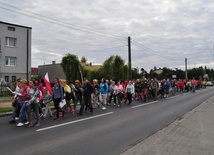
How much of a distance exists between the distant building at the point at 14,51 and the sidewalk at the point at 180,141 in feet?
111

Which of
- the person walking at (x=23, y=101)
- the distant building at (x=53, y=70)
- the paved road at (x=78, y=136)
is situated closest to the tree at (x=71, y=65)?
the distant building at (x=53, y=70)

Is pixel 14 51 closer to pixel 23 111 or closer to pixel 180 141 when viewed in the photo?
pixel 23 111

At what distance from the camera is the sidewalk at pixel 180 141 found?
234 inches

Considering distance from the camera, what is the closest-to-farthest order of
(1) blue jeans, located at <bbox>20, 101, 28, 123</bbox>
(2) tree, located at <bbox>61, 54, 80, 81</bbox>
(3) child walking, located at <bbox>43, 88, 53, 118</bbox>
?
(1) blue jeans, located at <bbox>20, 101, 28, 123</bbox>
(3) child walking, located at <bbox>43, 88, 53, 118</bbox>
(2) tree, located at <bbox>61, 54, 80, 81</bbox>

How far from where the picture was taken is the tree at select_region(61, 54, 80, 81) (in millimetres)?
50278

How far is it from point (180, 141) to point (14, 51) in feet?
122

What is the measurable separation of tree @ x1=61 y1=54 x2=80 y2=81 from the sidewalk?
1646 inches

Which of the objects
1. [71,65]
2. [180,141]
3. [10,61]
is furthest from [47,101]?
[71,65]

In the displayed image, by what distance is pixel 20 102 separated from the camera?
10602 mm

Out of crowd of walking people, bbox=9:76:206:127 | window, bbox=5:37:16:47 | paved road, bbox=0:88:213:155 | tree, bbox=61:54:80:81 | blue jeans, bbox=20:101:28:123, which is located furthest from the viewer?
tree, bbox=61:54:80:81

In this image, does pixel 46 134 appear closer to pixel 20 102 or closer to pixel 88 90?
pixel 20 102

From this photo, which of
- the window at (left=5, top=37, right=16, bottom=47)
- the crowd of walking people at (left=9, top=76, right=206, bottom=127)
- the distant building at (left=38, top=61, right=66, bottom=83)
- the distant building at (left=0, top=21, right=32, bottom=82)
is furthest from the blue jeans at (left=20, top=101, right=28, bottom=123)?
the distant building at (left=38, top=61, right=66, bottom=83)

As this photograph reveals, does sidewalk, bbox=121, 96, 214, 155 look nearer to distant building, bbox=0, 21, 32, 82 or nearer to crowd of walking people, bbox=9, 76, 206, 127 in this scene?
crowd of walking people, bbox=9, 76, 206, 127

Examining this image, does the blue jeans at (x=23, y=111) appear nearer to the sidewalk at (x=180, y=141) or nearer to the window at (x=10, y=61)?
the sidewalk at (x=180, y=141)
